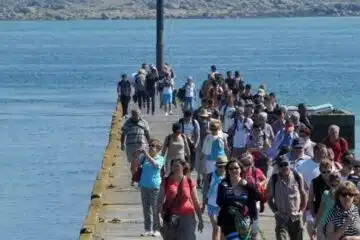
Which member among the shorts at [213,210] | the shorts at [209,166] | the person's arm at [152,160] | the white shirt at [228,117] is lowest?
the white shirt at [228,117]

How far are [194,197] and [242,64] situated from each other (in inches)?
4034

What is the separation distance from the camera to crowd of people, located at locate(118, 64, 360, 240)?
1461 centimetres

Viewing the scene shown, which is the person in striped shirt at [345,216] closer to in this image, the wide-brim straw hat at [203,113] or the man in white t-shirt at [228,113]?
the wide-brim straw hat at [203,113]

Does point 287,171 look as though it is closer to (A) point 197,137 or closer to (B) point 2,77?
(A) point 197,137

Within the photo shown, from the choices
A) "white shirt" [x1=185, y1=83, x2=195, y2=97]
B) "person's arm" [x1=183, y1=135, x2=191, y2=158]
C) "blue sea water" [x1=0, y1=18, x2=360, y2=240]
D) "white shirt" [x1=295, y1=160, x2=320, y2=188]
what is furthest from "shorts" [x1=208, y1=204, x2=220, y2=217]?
"white shirt" [x1=185, y1=83, x2=195, y2=97]

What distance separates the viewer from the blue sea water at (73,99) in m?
31.9

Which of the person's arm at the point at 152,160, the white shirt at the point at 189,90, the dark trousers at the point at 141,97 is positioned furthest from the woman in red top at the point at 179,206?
the dark trousers at the point at 141,97

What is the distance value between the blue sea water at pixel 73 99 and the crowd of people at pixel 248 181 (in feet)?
18.8

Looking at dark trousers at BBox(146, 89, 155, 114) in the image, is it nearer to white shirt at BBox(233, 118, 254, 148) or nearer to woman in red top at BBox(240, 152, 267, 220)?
white shirt at BBox(233, 118, 254, 148)

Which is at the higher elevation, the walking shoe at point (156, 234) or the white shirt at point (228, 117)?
the white shirt at point (228, 117)

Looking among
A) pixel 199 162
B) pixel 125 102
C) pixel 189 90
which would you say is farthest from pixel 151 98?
pixel 199 162

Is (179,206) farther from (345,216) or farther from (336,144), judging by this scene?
(336,144)

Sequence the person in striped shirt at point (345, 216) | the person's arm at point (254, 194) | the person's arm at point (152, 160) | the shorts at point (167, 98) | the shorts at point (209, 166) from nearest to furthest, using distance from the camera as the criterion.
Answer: the person in striped shirt at point (345, 216), the person's arm at point (254, 194), the person's arm at point (152, 160), the shorts at point (209, 166), the shorts at point (167, 98)

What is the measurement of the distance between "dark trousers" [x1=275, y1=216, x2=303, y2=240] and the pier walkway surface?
267cm
